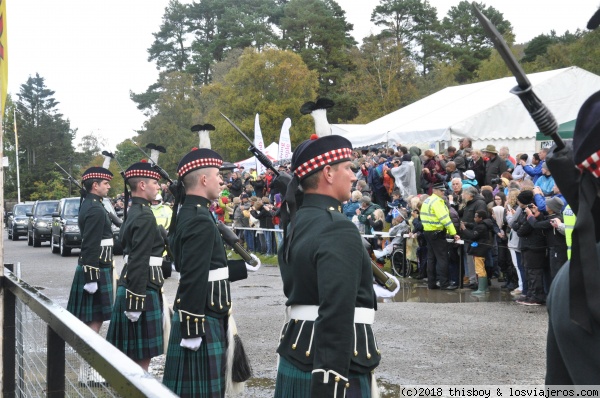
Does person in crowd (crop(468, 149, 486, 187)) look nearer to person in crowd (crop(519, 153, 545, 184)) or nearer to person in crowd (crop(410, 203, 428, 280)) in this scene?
person in crowd (crop(519, 153, 545, 184))

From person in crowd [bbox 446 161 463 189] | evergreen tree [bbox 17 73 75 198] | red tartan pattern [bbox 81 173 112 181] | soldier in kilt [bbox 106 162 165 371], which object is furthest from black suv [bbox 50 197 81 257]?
evergreen tree [bbox 17 73 75 198]

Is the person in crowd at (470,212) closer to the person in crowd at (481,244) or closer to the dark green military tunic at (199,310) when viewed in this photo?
the person in crowd at (481,244)

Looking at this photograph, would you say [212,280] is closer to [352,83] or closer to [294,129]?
[294,129]

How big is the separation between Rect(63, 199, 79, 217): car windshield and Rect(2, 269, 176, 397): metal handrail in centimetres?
2223

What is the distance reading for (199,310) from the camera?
16.4 ft

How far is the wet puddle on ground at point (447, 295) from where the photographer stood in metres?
12.4

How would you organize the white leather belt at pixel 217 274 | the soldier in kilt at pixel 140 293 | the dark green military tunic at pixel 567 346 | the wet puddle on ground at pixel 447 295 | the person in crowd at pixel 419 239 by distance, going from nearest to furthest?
the dark green military tunic at pixel 567 346 → the white leather belt at pixel 217 274 → the soldier in kilt at pixel 140 293 → the wet puddle on ground at pixel 447 295 → the person in crowd at pixel 419 239

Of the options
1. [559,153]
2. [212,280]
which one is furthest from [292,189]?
[559,153]

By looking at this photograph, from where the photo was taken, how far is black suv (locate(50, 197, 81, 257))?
24188 millimetres

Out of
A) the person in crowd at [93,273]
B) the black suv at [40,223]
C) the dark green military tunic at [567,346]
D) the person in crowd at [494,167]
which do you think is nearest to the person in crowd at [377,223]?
the person in crowd at [494,167]

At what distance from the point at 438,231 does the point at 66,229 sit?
14.1 meters

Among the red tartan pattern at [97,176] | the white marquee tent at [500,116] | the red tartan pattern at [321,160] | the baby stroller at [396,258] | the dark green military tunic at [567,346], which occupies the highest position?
the white marquee tent at [500,116]

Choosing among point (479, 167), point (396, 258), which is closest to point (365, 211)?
point (396, 258)

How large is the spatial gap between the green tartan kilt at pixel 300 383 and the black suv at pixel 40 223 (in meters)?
28.9
